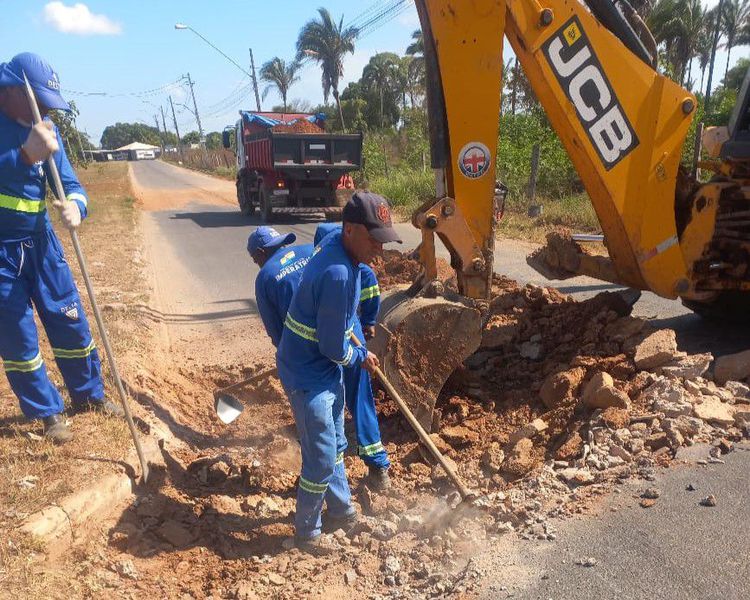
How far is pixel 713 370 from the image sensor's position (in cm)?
415

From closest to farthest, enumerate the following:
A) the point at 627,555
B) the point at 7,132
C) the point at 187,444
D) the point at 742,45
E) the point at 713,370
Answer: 1. the point at 627,555
2. the point at 7,132
3. the point at 713,370
4. the point at 187,444
5. the point at 742,45

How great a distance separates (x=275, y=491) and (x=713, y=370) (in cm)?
307

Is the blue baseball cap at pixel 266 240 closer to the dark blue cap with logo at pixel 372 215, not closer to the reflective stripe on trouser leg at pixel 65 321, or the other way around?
the reflective stripe on trouser leg at pixel 65 321

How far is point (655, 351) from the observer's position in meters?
4.12

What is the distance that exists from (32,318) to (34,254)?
0.41 metres

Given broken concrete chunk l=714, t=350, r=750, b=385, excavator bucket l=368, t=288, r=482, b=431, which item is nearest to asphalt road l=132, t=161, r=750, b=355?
broken concrete chunk l=714, t=350, r=750, b=385

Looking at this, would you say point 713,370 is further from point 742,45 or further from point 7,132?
point 742,45

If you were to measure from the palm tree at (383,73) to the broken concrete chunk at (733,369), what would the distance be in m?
40.3

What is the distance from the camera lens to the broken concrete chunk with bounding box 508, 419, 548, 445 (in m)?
3.78

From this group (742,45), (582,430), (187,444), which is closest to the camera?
(582,430)

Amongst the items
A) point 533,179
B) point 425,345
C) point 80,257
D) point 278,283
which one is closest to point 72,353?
point 80,257

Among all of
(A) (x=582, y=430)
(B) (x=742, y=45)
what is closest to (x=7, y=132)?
(A) (x=582, y=430)

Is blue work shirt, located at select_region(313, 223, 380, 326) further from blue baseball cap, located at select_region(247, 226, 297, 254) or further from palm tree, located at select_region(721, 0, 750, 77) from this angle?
palm tree, located at select_region(721, 0, 750, 77)

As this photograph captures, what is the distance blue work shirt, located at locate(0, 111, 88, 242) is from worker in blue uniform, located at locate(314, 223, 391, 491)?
1.66 m
